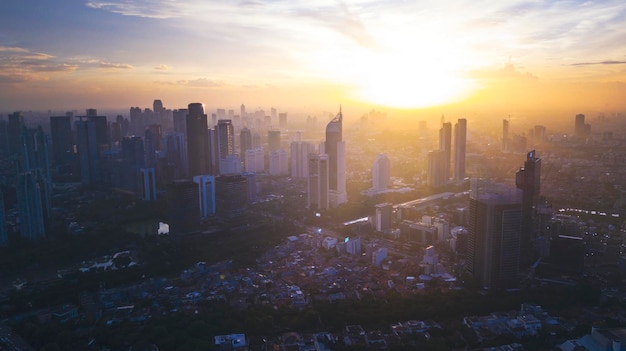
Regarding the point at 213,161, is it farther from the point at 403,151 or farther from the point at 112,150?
the point at 403,151

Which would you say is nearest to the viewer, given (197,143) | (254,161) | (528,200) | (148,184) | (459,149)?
(528,200)

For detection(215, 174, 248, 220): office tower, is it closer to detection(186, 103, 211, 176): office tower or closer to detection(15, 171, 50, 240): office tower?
detection(186, 103, 211, 176): office tower

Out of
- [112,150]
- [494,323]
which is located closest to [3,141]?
[112,150]

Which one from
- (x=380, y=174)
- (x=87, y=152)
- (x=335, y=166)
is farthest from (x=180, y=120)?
(x=380, y=174)

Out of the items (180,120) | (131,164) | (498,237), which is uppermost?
(180,120)

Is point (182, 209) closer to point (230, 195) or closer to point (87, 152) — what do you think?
point (230, 195)

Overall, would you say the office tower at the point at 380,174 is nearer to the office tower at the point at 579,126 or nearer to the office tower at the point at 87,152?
the office tower at the point at 579,126

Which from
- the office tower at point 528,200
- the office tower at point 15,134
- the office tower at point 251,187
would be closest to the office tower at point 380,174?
the office tower at point 251,187
